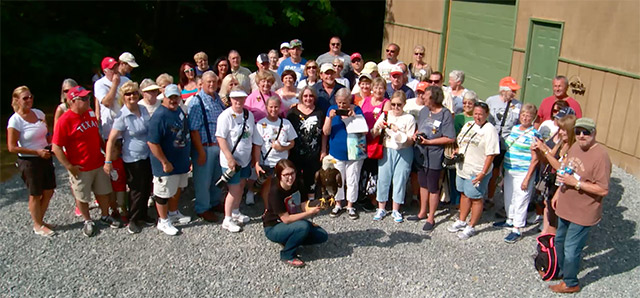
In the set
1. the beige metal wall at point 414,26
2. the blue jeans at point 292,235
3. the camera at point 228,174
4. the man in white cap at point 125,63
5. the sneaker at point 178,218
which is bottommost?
the sneaker at point 178,218

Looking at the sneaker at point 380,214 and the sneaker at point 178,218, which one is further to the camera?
the sneaker at point 380,214

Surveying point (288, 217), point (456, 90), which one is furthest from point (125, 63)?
point (456, 90)

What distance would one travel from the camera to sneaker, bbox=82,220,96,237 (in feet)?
19.4

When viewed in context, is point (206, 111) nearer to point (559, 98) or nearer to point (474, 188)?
point (474, 188)

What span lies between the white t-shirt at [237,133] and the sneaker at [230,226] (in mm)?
702

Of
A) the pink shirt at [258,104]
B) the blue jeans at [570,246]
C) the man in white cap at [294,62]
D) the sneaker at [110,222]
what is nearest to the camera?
the blue jeans at [570,246]

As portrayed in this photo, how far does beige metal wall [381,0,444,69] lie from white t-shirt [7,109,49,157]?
33.1 ft

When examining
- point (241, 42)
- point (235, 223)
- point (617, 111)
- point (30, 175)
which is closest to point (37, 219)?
point (30, 175)

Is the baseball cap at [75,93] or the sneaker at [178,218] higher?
the baseball cap at [75,93]

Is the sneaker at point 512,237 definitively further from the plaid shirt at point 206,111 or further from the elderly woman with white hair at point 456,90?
the plaid shirt at point 206,111

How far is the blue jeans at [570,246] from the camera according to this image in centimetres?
479

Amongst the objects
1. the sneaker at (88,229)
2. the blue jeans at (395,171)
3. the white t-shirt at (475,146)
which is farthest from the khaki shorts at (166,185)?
the white t-shirt at (475,146)

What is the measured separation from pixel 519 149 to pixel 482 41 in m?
6.61

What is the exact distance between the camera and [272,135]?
600 cm
